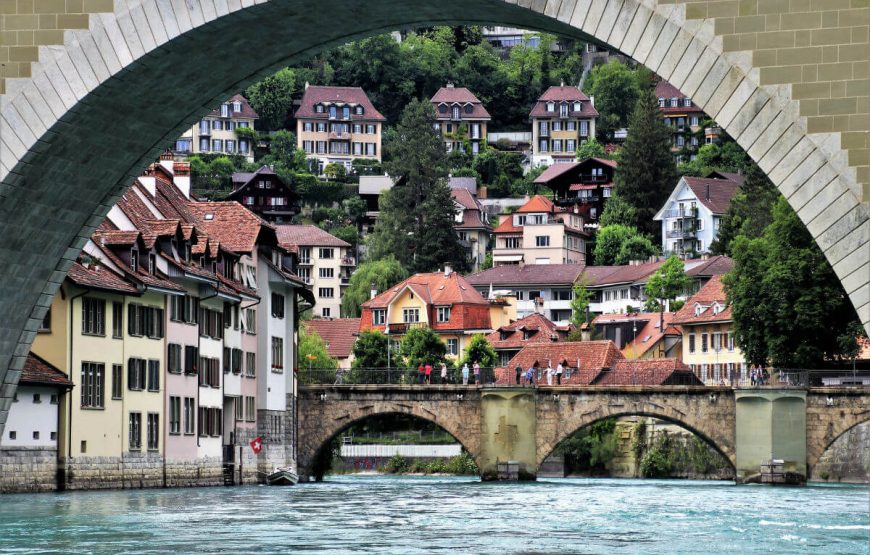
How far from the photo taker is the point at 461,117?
183250 mm

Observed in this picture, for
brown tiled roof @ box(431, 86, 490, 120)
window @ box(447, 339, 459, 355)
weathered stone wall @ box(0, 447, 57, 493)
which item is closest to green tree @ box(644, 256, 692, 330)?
window @ box(447, 339, 459, 355)

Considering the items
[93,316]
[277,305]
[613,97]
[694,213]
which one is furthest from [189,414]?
[613,97]

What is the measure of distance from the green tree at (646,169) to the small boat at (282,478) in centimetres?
8620

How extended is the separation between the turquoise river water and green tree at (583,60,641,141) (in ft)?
433

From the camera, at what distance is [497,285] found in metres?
133

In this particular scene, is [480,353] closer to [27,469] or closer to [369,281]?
[369,281]

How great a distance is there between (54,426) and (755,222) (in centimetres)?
6533

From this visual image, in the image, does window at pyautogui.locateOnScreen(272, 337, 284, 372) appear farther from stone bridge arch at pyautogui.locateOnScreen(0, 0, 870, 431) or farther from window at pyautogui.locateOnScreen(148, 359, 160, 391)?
stone bridge arch at pyautogui.locateOnScreen(0, 0, 870, 431)

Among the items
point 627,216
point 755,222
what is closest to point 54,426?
point 755,222

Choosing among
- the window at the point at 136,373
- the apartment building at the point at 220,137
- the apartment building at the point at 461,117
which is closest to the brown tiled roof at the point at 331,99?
the apartment building at the point at 461,117

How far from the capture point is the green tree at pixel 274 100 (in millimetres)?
182625

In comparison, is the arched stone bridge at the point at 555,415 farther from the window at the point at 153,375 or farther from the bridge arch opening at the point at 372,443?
the window at the point at 153,375

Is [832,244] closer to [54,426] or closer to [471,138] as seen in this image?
[54,426]

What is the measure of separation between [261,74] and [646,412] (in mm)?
54174
